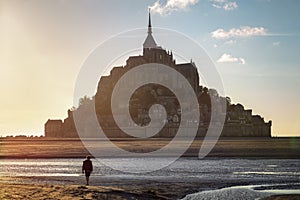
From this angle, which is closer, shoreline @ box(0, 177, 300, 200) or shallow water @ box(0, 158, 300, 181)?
shoreline @ box(0, 177, 300, 200)

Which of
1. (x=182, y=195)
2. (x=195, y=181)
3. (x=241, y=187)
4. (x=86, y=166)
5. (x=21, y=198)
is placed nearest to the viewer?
(x=21, y=198)

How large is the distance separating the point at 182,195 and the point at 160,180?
34.4 feet

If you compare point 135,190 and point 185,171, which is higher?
point 185,171

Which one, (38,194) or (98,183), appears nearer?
(38,194)

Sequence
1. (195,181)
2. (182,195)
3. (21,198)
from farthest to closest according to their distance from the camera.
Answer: (195,181), (182,195), (21,198)

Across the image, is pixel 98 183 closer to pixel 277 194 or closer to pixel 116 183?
pixel 116 183

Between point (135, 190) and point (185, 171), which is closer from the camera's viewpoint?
point (135, 190)

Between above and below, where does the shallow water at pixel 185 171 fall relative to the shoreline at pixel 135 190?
above

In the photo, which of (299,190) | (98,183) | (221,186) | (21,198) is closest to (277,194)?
(299,190)

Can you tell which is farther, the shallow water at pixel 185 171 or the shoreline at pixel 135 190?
the shallow water at pixel 185 171

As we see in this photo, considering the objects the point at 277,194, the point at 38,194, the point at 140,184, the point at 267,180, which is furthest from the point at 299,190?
the point at 38,194

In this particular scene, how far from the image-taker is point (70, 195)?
31.2 metres

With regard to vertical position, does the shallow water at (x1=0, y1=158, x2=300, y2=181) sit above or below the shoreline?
above

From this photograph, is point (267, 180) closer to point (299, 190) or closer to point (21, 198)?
point (299, 190)
